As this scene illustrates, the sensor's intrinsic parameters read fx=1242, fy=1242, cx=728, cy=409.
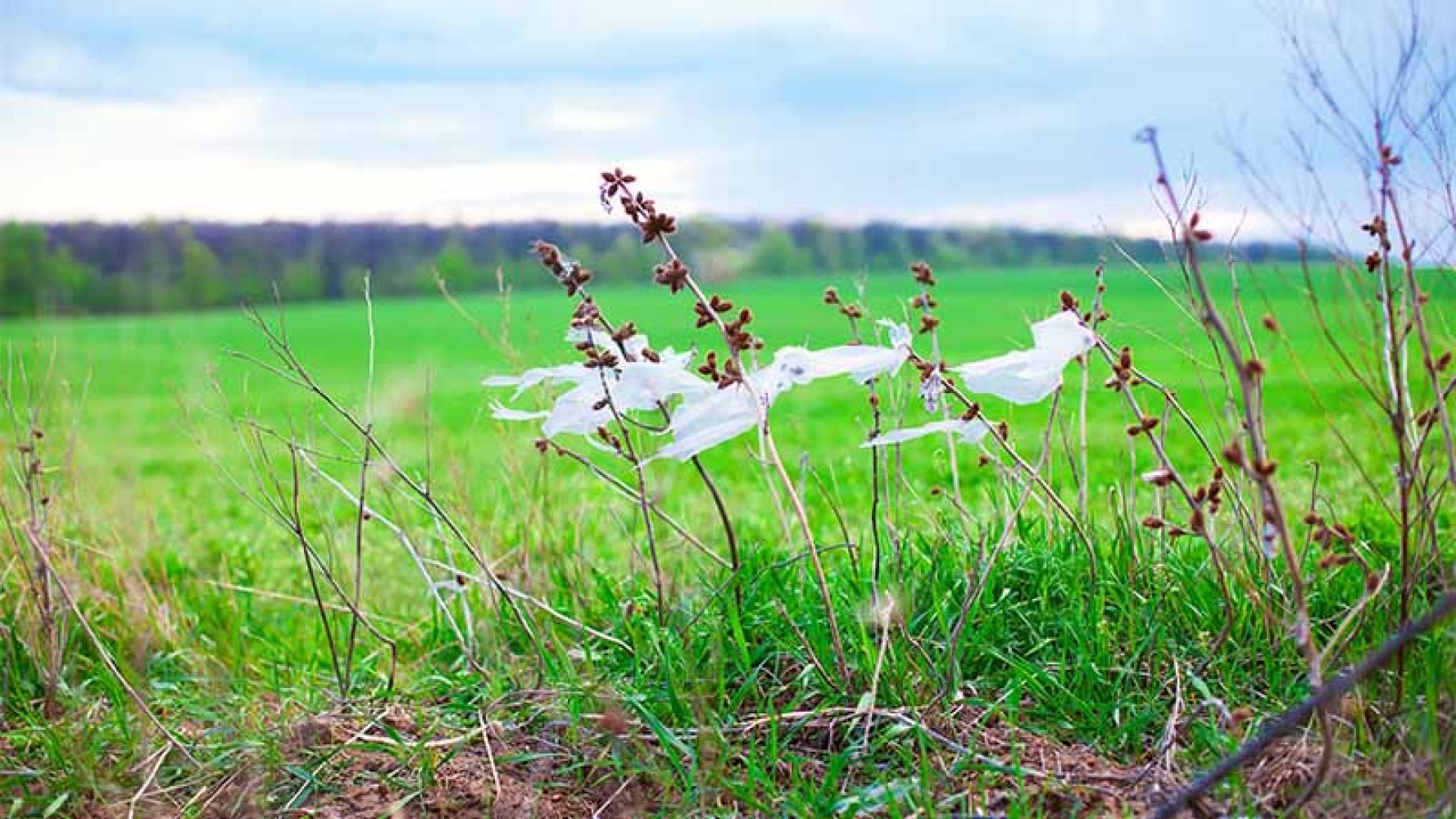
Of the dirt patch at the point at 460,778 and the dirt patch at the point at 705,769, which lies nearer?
the dirt patch at the point at 705,769

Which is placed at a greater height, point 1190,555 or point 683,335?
point 683,335

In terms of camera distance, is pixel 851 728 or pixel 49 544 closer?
pixel 851 728

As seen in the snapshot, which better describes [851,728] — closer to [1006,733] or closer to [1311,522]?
[1006,733]

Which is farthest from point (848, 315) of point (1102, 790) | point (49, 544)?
point (49, 544)

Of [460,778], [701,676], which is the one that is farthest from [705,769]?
[460,778]

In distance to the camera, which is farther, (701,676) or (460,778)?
(701,676)

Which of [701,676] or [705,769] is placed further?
[701,676]

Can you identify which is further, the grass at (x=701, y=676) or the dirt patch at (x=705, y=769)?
the grass at (x=701, y=676)

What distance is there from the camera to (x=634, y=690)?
2586 mm

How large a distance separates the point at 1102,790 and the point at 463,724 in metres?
1.29

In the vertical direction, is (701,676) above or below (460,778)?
above

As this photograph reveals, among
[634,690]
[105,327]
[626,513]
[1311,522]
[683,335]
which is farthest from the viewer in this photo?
[105,327]

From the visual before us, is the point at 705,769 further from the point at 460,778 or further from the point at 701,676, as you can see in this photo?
the point at 460,778

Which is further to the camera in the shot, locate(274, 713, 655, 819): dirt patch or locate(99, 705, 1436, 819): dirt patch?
locate(274, 713, 655, 819): dirt patch
